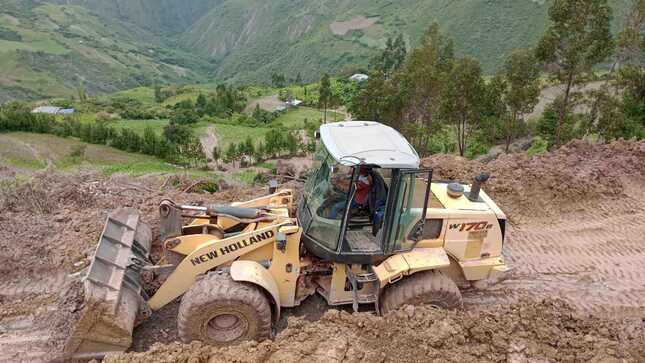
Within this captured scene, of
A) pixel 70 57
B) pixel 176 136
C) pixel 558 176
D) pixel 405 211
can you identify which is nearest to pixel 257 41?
pixel 70 57

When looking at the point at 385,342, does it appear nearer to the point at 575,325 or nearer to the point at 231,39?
the point at 575,325

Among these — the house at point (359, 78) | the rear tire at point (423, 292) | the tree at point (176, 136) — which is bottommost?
the tree at point (176, 136)

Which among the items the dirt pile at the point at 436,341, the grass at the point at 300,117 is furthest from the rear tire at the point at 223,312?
the grass at the point at 300,117

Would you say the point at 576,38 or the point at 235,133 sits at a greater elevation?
the point at 576,38

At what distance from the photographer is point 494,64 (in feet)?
210

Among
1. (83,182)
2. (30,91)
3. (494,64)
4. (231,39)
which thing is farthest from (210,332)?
(231,39)

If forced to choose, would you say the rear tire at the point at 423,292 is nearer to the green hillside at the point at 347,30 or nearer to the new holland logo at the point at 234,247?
the new holland logo at the point at 234,247

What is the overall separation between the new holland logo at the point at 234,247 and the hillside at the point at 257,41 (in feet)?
189

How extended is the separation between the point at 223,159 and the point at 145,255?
96.9 feet

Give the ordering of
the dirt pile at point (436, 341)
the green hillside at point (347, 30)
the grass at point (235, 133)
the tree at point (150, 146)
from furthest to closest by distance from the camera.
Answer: the green hillside at point (347, 30), the grass at point (235, 133), the tree at point (150, 146), the dirt pile at point (436, 341)

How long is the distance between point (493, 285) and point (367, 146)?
2932mm

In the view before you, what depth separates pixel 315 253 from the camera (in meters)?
5.63

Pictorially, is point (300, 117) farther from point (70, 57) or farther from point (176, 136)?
point (70, 57)

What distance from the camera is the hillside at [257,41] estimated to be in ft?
232
